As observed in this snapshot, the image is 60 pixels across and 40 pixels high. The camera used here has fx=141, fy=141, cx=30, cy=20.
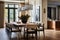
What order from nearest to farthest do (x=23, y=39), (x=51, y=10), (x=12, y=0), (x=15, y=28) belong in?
(x=23, y=39) → (x=15, y=28) → (x=12, y=0) → (x=51, y=10)

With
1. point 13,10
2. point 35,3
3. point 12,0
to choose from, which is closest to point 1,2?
point 12,0

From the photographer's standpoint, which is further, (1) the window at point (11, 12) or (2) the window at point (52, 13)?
(1) the window at point (11, 12)

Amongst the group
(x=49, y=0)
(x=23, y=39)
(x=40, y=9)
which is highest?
(x=49, y=0)

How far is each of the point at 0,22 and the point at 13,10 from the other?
2.60 meters

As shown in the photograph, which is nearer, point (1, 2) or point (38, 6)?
point (38, 6)

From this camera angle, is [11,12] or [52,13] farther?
[11,12]

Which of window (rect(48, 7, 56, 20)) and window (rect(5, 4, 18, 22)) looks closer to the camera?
window (rect(48, 7, 56, 20))

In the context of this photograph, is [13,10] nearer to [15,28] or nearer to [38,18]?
[38,18]

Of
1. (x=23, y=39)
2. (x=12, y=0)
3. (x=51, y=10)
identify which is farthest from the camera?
(x=51, y=10)

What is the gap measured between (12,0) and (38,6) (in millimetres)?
3017

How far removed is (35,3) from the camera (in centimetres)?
1405

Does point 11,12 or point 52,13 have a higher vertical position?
point 11,12

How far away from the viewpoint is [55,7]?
16.4 metres

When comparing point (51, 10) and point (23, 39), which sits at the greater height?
point (51, 10)
